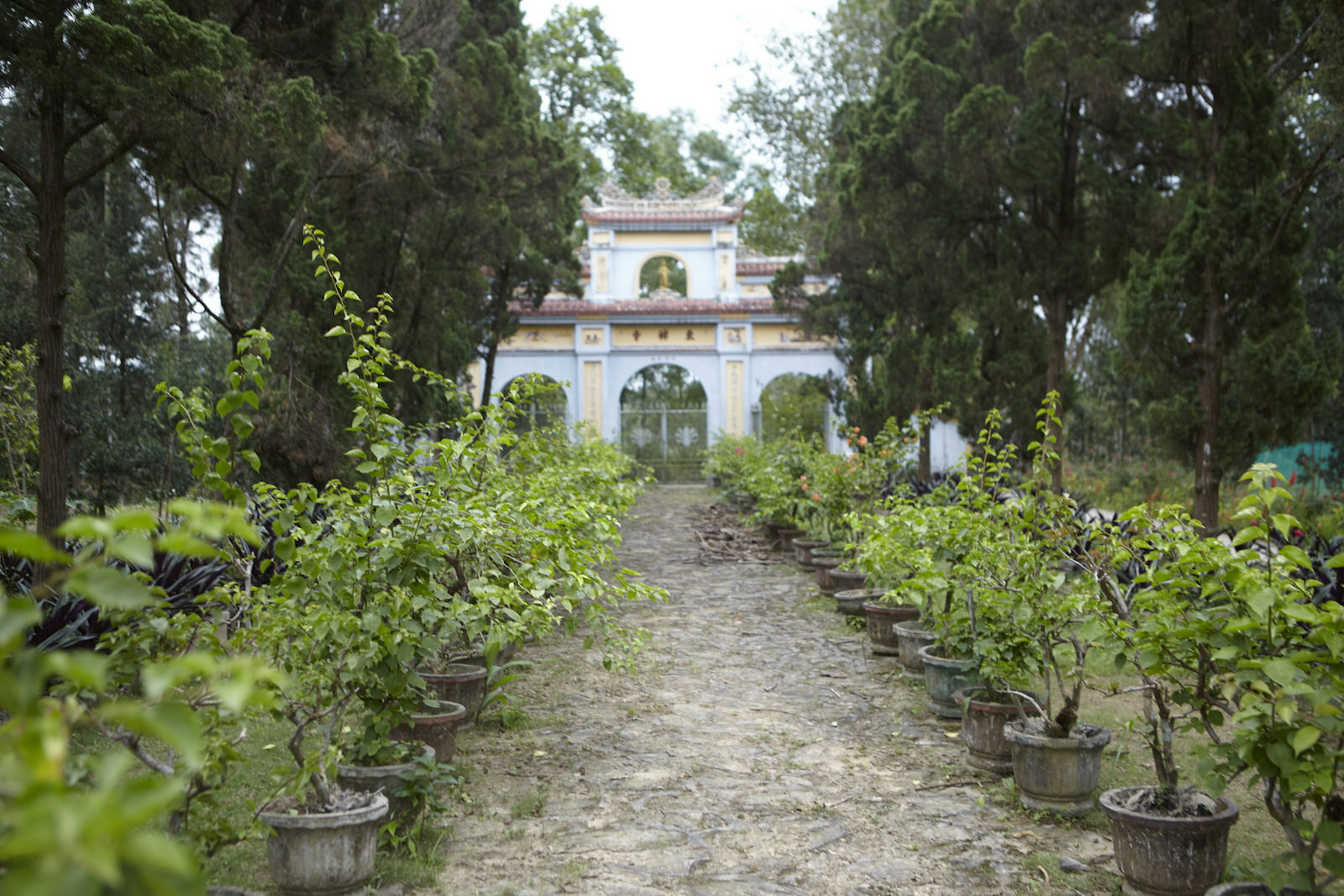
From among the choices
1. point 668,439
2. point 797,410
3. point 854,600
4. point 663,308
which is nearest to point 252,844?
point 854,600

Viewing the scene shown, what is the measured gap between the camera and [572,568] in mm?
3902

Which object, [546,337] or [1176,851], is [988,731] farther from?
[546,337]

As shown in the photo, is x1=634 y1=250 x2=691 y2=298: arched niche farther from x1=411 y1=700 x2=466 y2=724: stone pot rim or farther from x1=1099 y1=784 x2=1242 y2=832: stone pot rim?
x1=1099 y1=784 x2=1242 y2=832: stone pot rim

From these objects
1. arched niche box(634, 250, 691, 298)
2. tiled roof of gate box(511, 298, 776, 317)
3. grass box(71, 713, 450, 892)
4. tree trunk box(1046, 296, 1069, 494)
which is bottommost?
grass box(71, 713, 450, 892)

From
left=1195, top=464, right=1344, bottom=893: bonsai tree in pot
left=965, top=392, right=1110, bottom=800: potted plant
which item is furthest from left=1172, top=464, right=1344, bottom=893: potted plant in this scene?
left=965, top=392, right=1110, bottom=800: potted plant

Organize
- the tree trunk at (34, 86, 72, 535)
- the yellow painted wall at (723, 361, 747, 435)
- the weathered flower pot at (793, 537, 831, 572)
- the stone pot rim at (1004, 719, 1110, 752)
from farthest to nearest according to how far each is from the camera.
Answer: the yellow painted wall at (723, 361, 747, 435), the weathered flower pot at (793, 537, 831, 572), the tree trunk at (34, 86, 72, 535), the stone pot rim at (1004, 719, 1110, 752)

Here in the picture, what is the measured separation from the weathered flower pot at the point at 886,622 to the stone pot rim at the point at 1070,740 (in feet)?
8.26

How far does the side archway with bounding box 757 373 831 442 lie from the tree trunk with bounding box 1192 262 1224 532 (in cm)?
1175

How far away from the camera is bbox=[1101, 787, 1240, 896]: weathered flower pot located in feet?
9.29

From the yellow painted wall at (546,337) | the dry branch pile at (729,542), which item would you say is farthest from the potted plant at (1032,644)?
the yellow painted wall at (546,337)

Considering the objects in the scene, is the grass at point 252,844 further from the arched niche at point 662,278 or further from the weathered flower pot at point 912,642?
the arched niche at point 662,278

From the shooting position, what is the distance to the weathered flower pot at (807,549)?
33.9 feet

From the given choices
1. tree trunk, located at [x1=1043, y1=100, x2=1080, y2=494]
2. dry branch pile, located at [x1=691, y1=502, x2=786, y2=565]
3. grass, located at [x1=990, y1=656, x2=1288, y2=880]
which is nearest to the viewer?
grass, located at [x1=990, y1=656, x2=1288, y2=880]

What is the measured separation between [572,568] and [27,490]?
5417 mm
